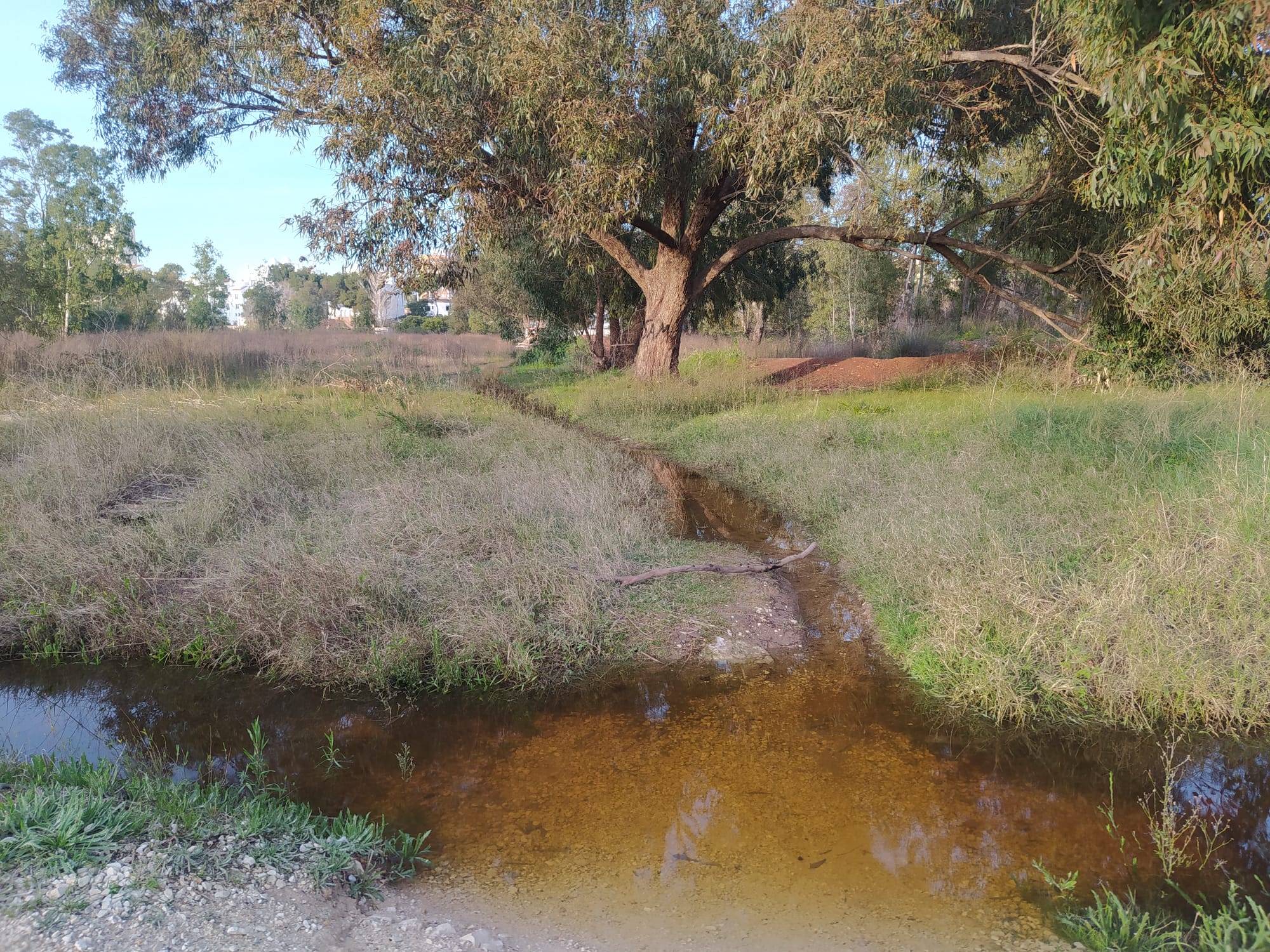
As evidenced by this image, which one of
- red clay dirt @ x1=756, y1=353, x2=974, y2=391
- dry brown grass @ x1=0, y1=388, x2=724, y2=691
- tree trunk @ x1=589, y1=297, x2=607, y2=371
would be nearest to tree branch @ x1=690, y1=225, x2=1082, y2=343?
red clay dirt @ x1=756, y1=353, x2=974, y2=391

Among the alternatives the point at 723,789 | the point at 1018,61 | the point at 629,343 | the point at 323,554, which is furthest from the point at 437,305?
the point at 723,789

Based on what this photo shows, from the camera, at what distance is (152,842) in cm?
270

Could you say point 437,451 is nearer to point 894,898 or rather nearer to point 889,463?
point 889,463

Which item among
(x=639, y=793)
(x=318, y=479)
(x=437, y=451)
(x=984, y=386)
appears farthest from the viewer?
(x=984, y=386)

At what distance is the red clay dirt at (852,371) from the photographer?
47.5 ft

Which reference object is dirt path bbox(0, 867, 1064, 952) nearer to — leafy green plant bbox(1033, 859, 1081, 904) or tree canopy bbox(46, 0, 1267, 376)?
leafy green plant bbox(1033, 859, 1081, 904)

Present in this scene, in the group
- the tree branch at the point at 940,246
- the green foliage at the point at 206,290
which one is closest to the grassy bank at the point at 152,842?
the tree branch at the point at 940,246

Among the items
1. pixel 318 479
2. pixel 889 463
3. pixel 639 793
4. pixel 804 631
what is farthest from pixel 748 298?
pixel 639 793

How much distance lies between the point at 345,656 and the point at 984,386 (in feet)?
37.2

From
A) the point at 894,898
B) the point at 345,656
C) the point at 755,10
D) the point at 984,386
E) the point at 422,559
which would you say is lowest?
the point at 894,898

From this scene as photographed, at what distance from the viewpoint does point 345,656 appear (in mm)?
4387

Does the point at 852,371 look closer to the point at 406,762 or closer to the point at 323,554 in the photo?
the point at 323,554

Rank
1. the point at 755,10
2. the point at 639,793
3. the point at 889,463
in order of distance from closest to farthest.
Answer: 1. the point at 639,793
2. the point at 889,463
3. the point at 755,10

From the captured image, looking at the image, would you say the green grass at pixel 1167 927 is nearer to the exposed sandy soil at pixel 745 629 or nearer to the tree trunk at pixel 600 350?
the exposed sandy soil at pixel 745 629
